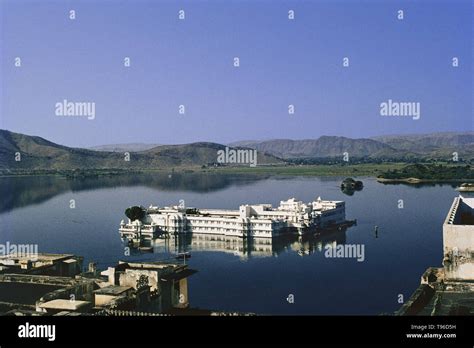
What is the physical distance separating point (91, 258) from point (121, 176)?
3164 cm

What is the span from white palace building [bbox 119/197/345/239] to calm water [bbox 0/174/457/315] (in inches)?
28.5

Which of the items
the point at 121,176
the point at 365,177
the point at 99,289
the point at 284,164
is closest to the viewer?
the point at 99,289

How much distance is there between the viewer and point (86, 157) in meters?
52.3

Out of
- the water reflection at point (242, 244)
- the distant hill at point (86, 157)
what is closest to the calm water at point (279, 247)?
the water reflection at point (242, 244)

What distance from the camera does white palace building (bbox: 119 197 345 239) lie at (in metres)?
17.5

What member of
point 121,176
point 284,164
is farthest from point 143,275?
point 284,164

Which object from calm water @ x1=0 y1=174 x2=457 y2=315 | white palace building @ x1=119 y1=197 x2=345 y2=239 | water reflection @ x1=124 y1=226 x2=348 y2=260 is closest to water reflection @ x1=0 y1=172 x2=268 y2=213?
calm water @ x1=0 y1=174 x2=457 y2=315

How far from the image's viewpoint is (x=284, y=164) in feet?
190

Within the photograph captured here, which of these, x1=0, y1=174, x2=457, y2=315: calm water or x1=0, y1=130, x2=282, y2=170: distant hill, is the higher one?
x1=0, y1=130, x2=282, y2=170: distant hill

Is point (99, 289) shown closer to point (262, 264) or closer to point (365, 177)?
point (262, 264)

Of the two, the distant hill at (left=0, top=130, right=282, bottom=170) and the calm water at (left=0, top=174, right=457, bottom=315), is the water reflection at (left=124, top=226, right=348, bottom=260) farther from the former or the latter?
the distant hill at (left=0, top=130, right=282, bottom=170)

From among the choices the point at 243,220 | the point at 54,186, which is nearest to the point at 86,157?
the point at 54,186
